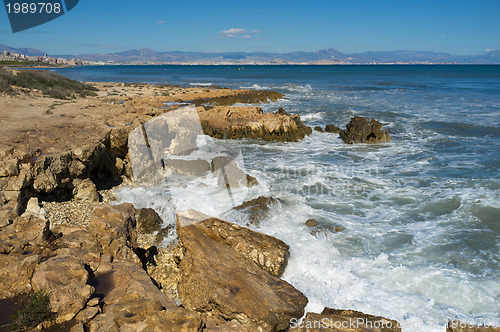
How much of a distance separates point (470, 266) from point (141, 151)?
10.3 m

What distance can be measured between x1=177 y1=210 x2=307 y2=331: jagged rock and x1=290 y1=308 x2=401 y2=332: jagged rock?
1.22 ft

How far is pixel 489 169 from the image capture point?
45.2 feet

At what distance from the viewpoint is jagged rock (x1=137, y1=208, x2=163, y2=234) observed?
8336 mm

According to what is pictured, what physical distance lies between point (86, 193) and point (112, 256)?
12.7ft

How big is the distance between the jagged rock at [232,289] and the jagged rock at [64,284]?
1719 mm

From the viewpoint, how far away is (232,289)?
17.5 feet

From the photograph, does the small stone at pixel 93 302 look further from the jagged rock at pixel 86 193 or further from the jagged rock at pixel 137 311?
the jagged rock at pixel 86 193

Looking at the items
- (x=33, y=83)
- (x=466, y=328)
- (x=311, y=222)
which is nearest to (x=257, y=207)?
(x=311, y=222)

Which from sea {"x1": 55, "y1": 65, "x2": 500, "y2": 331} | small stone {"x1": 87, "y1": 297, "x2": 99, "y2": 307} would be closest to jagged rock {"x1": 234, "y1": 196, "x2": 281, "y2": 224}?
sea {"x1": 55, "y1": 65, "x2": 500, "y2": 331}

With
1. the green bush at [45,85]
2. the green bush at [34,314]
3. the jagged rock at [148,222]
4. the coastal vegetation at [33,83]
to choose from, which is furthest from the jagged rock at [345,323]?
the green bush at [45,85]

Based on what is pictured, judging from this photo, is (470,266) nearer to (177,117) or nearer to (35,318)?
(35,318)

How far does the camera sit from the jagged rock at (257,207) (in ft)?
29.9

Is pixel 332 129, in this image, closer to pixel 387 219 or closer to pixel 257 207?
pixel 387 219

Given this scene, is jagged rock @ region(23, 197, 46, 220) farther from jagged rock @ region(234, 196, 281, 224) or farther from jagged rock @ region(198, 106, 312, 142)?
jagged rock @ region(198, 106, 312, 142)
